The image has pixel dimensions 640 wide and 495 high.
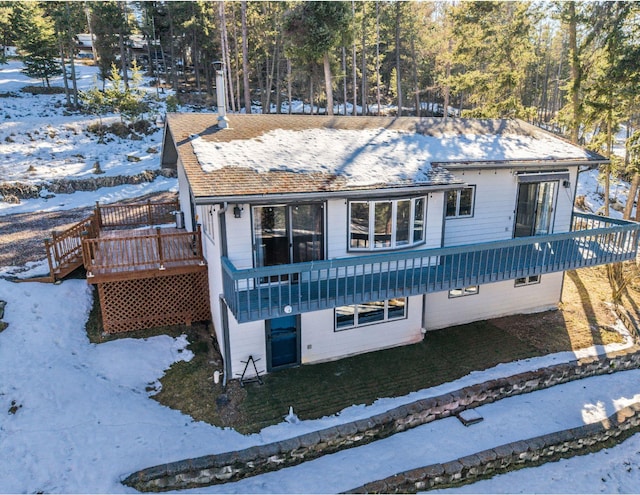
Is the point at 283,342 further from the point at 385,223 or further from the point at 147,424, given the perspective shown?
the point at 385,223

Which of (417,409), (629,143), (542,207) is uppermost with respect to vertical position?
(629,143)

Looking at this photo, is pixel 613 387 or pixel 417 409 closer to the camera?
pixel 417 409

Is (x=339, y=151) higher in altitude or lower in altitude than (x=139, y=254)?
higher

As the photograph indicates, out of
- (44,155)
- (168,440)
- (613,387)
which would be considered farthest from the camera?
(44,155)

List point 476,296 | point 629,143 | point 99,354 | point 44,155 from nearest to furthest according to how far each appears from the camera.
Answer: point 99,354 → point 476,296 → point 629,143 → point 44,155

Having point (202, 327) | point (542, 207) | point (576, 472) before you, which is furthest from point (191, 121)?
point (576, 472)

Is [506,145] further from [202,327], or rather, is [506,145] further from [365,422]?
[202,327]

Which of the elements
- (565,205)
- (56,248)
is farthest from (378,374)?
(56,248)

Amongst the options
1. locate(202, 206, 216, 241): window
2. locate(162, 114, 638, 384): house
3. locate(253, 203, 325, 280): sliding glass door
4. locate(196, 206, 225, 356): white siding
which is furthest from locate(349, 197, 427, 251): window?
locate(202, 206, 216, 241): window
